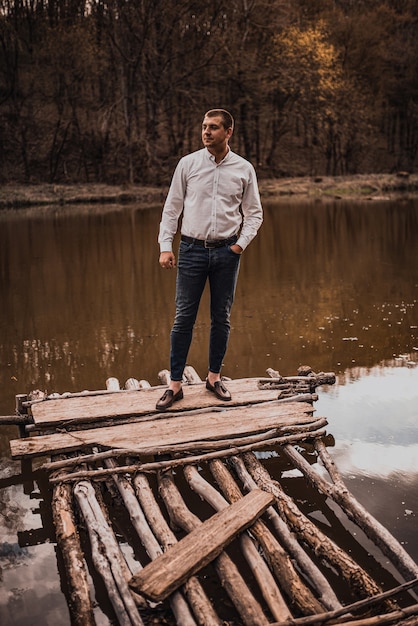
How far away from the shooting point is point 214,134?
4.65 m

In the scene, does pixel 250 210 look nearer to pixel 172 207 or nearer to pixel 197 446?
pixel 172 207

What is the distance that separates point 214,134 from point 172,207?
0.60 metres

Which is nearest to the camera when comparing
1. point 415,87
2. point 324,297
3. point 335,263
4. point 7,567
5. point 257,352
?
point 7,567

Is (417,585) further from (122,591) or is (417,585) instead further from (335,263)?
(335,263)

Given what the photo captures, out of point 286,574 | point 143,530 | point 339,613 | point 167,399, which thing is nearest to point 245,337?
point 167,399

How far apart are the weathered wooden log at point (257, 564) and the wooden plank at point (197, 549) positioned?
0.10 m

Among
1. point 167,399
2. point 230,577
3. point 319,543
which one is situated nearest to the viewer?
point 230,577

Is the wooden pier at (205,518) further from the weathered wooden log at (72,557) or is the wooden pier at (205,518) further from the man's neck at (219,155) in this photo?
the man's neck at (219,155)

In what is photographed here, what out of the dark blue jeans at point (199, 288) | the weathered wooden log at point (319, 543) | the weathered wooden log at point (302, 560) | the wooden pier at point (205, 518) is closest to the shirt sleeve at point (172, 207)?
the dark blue jeans at point (199, 288)

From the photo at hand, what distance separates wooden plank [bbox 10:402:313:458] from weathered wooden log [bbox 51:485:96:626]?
18.2 inches

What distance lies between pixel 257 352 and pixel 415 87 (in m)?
42.8

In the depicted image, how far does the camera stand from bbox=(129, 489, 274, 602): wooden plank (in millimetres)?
2996

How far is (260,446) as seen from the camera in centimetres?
445

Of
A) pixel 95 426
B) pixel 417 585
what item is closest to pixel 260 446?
pixel 95 426
